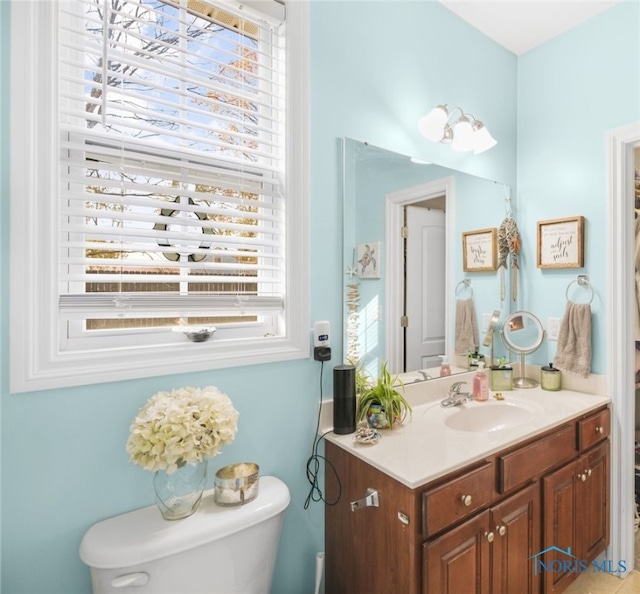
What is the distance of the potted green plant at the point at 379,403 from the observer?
1328 mm

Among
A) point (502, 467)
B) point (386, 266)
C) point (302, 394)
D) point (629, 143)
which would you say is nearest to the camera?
point (502, 467)

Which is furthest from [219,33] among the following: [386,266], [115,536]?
[115,536]

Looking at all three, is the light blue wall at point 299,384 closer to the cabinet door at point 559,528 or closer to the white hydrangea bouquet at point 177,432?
the white hydrangea bouquet at point 177,432

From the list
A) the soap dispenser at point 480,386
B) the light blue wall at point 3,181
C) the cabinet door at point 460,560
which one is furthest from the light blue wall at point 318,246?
the soap dispenser at point 480,386

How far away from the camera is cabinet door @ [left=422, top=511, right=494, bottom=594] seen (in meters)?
1.01

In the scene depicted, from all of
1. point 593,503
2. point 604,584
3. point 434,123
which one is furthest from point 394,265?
point 604,584

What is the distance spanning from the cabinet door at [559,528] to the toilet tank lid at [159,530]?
3.49ft

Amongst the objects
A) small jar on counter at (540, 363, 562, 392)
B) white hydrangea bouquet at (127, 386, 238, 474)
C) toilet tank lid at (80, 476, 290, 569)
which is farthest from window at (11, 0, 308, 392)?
small jar on counter at (540, 363, 562, 392)

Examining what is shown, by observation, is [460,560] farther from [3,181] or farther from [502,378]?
[3,181]

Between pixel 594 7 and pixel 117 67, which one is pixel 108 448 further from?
pixel 594 7

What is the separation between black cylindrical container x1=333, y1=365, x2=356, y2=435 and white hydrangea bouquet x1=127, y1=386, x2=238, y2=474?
43cm

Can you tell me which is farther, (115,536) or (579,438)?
(579,438)

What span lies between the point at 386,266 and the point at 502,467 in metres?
0.83

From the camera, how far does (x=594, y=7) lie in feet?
5.71
